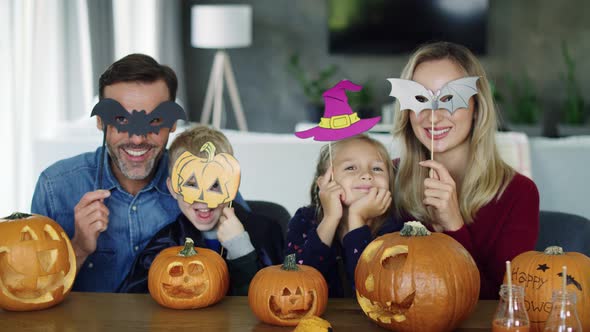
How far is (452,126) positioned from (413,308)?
75 centimetres

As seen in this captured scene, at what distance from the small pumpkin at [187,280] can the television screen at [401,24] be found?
637 cm

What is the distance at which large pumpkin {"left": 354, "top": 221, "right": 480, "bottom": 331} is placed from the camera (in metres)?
1.51

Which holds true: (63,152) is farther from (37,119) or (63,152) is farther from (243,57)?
(243,57)

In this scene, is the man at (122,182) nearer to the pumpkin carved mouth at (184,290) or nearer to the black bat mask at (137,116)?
the black bat mask at (137,116)

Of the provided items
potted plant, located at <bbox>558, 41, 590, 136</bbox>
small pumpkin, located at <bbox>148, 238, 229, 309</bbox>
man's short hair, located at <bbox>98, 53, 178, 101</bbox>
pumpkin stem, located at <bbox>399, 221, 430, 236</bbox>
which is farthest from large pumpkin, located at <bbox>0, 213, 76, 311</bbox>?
potted plant, located at <bbox>558, 41, 590, 136</bbox>

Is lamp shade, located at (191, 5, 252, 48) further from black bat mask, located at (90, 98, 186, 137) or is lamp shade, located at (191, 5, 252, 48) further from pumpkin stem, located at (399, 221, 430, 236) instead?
pumpkin stem, located at (399, 221, 430, 236)

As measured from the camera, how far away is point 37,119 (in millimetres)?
4324

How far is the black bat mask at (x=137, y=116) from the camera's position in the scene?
202 centimetres

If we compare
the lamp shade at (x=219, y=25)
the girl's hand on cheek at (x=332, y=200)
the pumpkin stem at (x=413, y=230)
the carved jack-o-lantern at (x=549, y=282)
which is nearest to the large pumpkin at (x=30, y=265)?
the girl's hand on cheek at (x=332, y=200)

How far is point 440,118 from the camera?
2.10 metres

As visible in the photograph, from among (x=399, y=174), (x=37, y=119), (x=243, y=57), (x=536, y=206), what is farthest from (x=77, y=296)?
(x=243, y=57)

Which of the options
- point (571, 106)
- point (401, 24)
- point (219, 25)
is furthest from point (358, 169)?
point (401, 24)

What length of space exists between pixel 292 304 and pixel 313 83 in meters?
6.26

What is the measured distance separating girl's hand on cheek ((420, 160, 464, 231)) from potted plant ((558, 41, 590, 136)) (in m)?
5.69
